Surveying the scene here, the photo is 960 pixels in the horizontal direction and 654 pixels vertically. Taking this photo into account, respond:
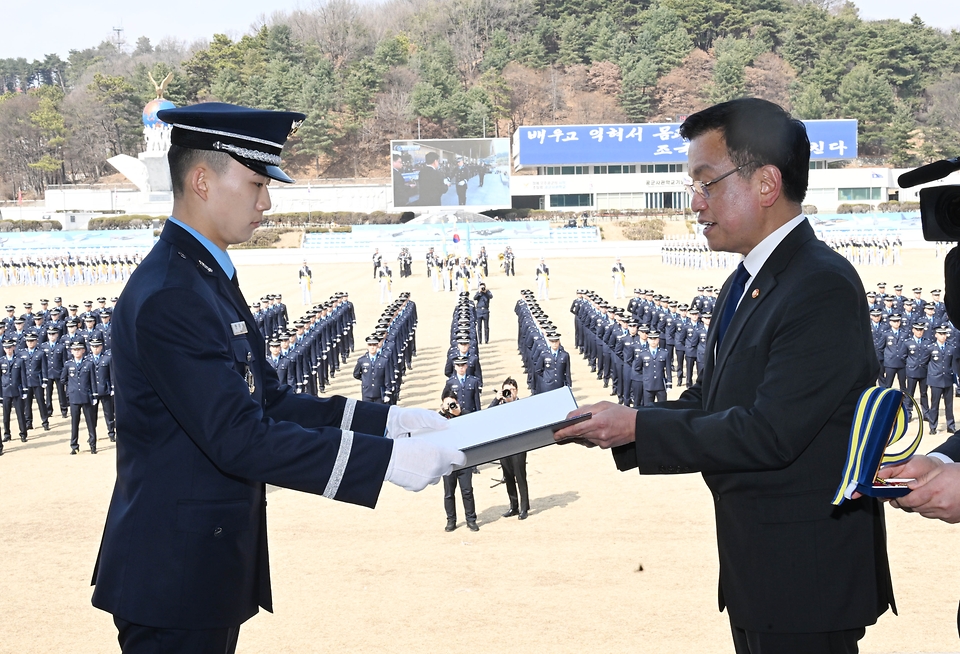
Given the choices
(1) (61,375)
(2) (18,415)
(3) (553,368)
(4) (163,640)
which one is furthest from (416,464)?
(1) (61,375)

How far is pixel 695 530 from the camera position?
8992 millimetres

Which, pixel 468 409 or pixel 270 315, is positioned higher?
pixel 270 315

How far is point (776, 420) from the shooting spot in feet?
8.40

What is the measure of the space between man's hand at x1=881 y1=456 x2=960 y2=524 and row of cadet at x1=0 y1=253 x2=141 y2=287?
45.5m

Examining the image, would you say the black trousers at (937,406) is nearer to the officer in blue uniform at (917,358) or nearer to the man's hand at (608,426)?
the officer in blue uniform at (917,358)

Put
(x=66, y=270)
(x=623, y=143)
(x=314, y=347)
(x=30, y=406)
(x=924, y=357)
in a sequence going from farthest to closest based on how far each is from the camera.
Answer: (x=623, y=143)
(x=66, y=270)
(x=314, y=347)
(x=30, y=406)
(x=924, y=357)

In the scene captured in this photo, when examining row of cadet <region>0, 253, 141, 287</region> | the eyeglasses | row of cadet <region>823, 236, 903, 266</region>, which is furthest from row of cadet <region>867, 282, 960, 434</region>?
row of cadet <region>0, 253, 141, 287</region>

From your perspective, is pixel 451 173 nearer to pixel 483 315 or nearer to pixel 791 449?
pixel 483 315

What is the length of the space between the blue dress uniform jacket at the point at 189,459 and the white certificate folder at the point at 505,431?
0.27m

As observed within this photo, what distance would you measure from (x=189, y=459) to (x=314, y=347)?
15.9 m

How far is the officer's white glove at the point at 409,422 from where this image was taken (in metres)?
3.17

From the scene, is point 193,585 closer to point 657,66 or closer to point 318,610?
point 318,610

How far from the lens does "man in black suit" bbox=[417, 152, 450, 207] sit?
75.2 metres

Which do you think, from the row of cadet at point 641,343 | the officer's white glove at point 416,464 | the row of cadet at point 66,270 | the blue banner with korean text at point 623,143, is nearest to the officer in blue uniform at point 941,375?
the row of cadet at point 641,343
